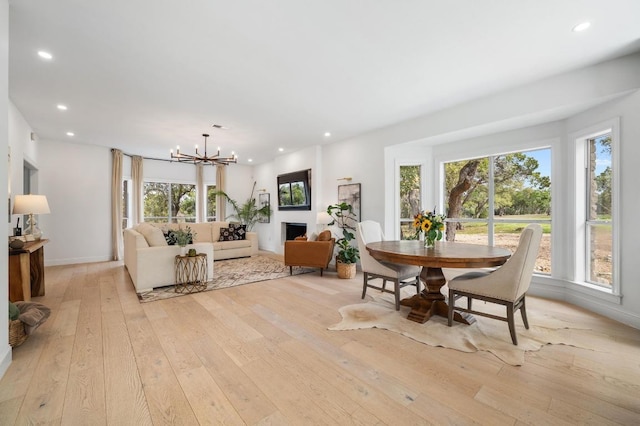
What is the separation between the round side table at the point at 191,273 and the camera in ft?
13.9

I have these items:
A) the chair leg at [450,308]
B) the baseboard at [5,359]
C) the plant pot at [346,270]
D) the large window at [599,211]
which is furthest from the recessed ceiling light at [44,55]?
the large window at [599,211]

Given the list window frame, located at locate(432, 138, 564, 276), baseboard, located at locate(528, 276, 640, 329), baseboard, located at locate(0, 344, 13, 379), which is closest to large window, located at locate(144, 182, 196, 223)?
baseboard, located at locate(0, 344, 13, 379)

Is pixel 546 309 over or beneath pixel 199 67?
beneath

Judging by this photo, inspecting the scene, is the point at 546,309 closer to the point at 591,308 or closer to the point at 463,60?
the point at 591,308

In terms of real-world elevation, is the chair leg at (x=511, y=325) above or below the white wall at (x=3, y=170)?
below

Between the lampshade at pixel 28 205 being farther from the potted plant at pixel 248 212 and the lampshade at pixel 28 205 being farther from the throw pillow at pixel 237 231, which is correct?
the potted plant at pixel 248 212

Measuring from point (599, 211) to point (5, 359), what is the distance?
241 inches

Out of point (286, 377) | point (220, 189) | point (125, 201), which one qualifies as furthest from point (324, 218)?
point (125, 201)

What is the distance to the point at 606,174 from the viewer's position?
332 centimetres

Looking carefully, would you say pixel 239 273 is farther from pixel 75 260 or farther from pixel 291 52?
pixel 75 260

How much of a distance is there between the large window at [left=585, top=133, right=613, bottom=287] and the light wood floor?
68cm

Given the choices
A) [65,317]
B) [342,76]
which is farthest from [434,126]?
[65,317]

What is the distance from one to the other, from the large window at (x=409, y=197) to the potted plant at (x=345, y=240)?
3.23ft

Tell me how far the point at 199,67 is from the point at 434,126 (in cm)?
344
